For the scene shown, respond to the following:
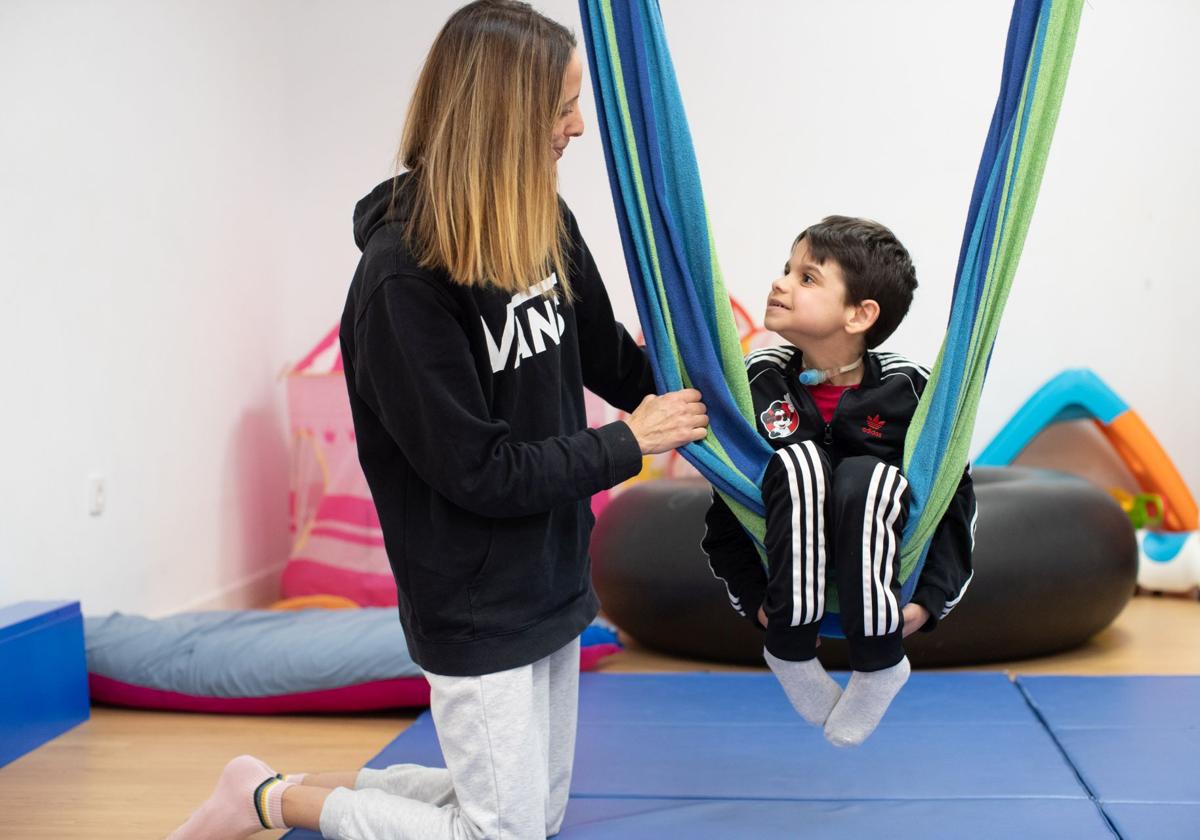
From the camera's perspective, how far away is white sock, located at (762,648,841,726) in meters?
1.72

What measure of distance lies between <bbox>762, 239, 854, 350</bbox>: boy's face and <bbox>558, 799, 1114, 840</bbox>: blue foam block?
787mm

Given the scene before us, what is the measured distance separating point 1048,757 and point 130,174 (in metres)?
2.72

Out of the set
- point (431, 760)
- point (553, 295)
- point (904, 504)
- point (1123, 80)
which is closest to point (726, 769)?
point (431, 760)

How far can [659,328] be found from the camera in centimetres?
170

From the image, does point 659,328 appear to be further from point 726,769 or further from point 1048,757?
point 1048,757

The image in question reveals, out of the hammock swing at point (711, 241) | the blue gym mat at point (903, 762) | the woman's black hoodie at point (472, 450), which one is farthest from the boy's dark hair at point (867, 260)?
the blue gym mat at point (903, 762)

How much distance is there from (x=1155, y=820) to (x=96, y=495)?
2544 mm

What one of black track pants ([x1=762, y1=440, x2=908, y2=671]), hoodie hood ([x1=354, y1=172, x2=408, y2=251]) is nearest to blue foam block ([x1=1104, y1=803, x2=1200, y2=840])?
black track pants ([x1=762, y1=440, x2=908, y2=671])

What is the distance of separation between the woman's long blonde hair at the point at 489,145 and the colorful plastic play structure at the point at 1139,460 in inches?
110

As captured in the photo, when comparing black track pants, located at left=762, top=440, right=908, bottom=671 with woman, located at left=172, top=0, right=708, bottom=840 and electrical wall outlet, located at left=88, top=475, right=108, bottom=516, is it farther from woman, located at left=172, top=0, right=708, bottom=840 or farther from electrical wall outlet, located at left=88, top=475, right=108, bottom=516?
electrical wall outlet, located at left=88, top=475, right=108, bottom=516

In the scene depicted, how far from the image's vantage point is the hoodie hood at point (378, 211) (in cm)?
160

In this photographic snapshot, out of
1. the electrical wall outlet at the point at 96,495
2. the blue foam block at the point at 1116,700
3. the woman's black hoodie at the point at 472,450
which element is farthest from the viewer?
the electrical wall outlet at the point at 96,495

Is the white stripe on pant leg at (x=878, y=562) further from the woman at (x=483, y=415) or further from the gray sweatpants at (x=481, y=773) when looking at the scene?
the gray sweatpants at (x=481, y=773)

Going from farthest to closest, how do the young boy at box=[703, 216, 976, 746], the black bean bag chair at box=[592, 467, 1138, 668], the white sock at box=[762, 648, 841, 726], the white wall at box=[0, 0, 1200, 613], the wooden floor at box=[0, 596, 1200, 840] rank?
1. the white wall at box=[0, 0, 1200, 613]
2. the black bean bag chair at box=[592, 467, 1138, 668]
3. the wooden floor at box=[0, 596, 1200, 840]
4. the white sock at box=[762, 648, 841, 726]
5. the young boy at box=[703, 216, 976, 746]
